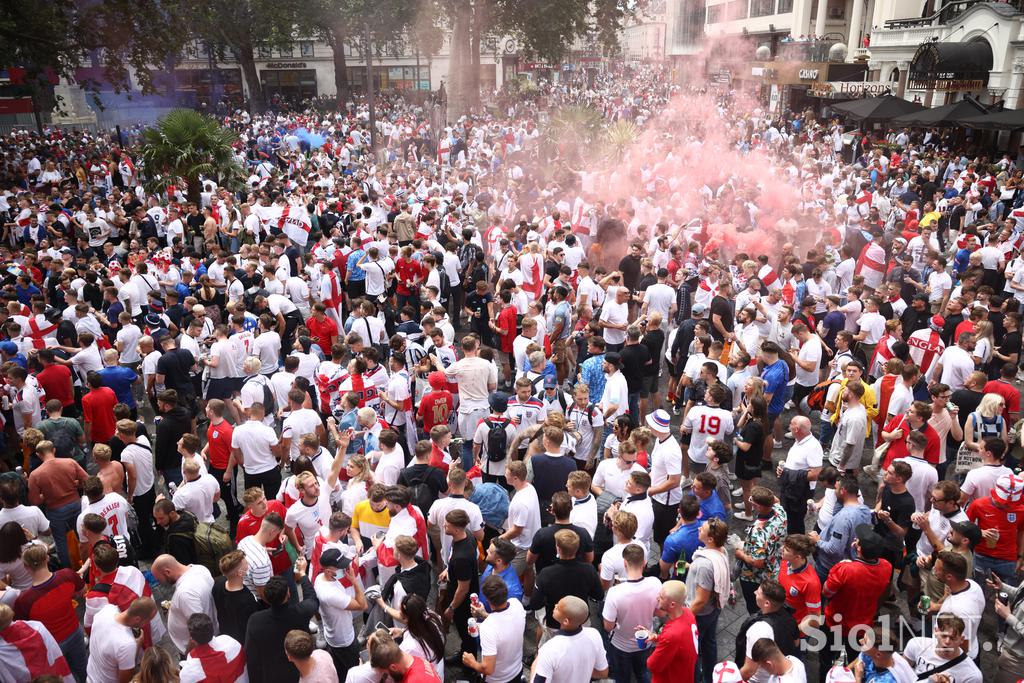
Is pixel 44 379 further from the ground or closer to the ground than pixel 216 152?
closer to the ground

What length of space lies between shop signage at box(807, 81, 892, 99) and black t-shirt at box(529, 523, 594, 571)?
31562 millimetres

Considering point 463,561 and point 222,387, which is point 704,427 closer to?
point 463,561

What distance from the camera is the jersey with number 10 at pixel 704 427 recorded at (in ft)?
22.5

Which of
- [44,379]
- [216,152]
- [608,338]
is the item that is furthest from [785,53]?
[44,379]

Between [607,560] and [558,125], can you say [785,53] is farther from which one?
[607,560]

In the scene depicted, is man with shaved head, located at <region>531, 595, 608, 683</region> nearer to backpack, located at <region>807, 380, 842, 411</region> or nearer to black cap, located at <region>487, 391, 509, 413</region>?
black cap, located at <region>487, 391, 509, 413</region>

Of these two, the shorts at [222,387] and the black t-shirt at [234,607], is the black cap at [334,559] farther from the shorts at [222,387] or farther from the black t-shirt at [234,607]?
the shorts at [222,387]

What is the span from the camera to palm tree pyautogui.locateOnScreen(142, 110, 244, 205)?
16.8 meters

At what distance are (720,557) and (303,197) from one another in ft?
42.1

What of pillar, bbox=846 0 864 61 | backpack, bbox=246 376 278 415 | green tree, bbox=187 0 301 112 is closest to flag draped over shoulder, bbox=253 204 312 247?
backpack, bbox=246 376 278 415

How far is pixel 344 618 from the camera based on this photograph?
15.7 feet

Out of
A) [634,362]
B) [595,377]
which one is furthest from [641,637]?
[634,362]

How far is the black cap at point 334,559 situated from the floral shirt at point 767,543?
2780 millimetres

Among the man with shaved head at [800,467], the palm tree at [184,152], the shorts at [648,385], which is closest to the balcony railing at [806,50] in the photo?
the palm tree at [184,152]
